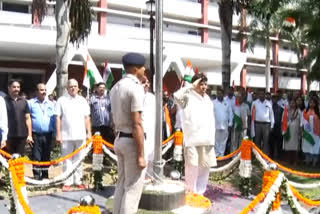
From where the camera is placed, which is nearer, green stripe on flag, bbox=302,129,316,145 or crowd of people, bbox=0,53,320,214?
crowd of people, bbox=0,53,320,214

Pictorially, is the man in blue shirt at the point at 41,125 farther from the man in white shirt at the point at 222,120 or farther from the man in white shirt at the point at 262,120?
the man in white shirt at the point at 262,120

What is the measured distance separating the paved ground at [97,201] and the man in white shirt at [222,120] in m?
3.47

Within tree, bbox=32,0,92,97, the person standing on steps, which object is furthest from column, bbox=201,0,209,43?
the person standing on steps

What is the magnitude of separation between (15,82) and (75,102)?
3.45ft

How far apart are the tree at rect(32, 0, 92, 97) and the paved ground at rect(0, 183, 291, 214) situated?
335 cm

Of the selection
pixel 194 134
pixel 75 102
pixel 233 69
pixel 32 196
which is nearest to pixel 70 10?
pixel 75 102

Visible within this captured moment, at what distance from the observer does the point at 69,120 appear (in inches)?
295

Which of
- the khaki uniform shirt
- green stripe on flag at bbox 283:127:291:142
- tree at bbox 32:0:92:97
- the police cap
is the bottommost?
green stripe on flag at bbox 283:127:291:142

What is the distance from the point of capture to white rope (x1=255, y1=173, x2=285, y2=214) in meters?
4.53

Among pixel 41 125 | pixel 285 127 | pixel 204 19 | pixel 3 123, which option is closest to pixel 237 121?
pixel 285 127

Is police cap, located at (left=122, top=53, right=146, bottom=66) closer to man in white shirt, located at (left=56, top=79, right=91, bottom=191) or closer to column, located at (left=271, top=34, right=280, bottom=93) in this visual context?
man in white shirt, located at (left=56, top=79, right=91, bottom=191)

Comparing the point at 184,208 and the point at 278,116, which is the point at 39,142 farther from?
the point at 278,116

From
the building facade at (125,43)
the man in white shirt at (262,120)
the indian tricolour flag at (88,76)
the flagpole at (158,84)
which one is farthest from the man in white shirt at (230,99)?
the building facade at (125,43)

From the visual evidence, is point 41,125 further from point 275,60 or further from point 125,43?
point 275,60
